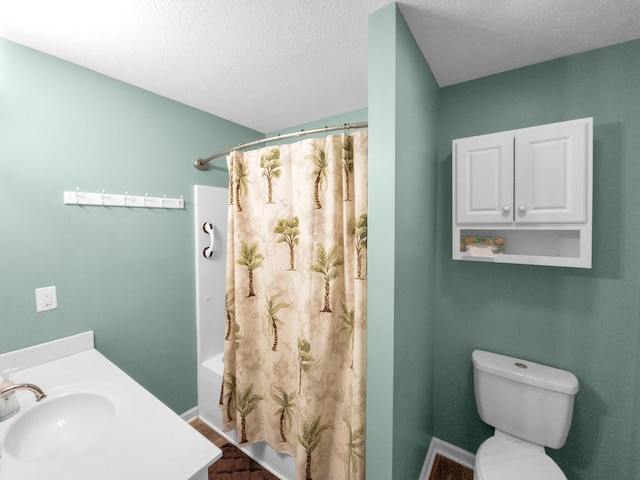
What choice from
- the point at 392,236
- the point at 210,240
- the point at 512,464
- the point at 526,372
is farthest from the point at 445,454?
the point at 210,240

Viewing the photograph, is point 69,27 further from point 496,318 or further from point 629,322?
point 629,322

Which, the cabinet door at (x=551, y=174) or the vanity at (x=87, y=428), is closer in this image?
the vanity at (x=87, y=428)

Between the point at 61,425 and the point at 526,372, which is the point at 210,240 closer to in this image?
the point at 61,425

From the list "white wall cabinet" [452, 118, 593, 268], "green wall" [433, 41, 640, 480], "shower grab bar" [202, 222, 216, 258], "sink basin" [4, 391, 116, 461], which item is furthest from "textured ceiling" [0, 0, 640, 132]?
"sink basin" [4, 391, 116, 461]

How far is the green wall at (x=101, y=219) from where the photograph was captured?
124 cm

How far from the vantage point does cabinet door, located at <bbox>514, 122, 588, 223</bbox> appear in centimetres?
113

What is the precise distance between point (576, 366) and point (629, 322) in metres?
0.32

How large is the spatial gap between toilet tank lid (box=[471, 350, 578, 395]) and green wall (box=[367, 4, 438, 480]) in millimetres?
492

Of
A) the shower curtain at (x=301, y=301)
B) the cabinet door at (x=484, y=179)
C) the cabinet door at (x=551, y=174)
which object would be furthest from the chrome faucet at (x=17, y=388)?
the cabinet door at (x=551, y=174)

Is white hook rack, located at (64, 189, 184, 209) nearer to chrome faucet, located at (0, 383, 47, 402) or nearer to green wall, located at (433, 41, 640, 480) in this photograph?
chrome faucet, located at (0, 383, 47, 402)

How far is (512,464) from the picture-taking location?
119 cm

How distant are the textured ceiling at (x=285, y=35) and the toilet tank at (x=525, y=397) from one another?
1642 millimetres

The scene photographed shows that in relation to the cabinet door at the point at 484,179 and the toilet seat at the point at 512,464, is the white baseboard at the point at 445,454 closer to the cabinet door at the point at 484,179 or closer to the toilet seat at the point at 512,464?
the toilet seat at the point at 512,464

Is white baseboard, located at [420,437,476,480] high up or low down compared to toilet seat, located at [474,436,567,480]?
down
